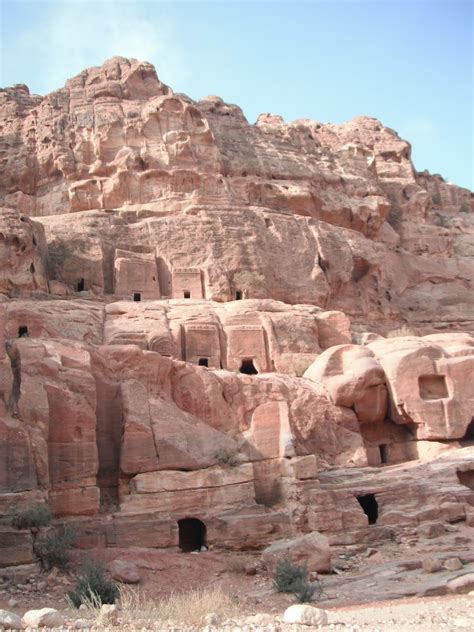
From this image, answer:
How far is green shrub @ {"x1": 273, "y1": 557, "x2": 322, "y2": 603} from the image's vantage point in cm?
1466

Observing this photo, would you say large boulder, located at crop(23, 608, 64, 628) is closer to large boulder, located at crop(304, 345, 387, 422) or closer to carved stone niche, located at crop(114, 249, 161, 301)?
large boulder, located at crop(304, 345, 387, 422)

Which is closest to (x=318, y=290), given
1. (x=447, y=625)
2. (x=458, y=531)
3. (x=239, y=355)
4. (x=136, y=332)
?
(x=239, y=355)

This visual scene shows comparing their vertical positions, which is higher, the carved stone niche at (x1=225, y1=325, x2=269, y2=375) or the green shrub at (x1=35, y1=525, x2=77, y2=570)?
the carved stone niche at (x1=225, y1=325, x2=269, y2=375)

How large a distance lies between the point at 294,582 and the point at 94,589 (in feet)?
12.1

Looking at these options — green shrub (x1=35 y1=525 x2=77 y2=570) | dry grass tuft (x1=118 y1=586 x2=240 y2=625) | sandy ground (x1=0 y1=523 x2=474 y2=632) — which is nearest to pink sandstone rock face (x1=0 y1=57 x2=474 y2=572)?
green shrub (x1=35 y1=525 x2=77 y2=570)

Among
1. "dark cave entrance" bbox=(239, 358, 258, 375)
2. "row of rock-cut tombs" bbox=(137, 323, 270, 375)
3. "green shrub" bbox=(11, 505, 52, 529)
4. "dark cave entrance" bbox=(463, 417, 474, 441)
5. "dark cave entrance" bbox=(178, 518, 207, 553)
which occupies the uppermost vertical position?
"row of rock-cut tombs" bbox=(137, 323, 270, 375)

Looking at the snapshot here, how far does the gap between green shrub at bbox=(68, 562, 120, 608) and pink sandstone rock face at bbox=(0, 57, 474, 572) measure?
2.16 metres

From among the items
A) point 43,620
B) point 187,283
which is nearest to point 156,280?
point 187,283

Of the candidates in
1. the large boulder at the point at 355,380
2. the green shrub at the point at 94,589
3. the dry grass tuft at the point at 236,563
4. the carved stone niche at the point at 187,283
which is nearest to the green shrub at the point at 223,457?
the dry grass tuft at the point at 236,563

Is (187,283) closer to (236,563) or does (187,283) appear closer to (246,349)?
(246,349)

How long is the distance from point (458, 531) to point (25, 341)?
1163 centimetres

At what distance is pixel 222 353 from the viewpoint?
3011cm

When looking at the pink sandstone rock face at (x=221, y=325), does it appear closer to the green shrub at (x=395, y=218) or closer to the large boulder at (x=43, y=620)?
the green shrub at (x=395, y=218)

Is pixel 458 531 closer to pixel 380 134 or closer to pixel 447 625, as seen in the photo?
pixel 447 625
